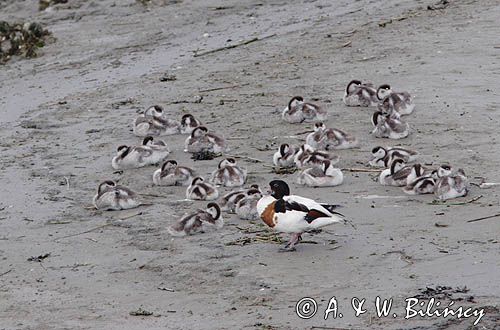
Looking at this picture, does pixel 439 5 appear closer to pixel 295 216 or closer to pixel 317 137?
pixel 317 137

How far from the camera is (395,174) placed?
10.2 meters

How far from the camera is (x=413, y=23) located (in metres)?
17.3

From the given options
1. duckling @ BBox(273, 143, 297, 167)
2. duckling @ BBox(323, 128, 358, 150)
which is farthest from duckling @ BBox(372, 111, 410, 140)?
duckling @ BBox(273, 143, 297, 167)

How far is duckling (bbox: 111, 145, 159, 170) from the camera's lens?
1164 centimetres

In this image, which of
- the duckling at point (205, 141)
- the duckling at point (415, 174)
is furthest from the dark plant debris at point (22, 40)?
the duckling at point (415, 174)

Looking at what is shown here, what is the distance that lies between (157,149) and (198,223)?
2.77m

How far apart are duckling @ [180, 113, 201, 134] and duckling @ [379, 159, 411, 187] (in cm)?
292

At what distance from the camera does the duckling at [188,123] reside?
503 inches

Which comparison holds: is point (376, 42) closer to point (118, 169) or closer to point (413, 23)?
point (413, 23)

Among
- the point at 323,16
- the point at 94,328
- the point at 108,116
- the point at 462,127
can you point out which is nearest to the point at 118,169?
the point at 108,116

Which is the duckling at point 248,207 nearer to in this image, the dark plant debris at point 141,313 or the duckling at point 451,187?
the duckling at point 451,187

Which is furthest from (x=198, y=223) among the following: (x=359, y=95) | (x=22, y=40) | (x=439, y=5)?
(x=22, y=40)

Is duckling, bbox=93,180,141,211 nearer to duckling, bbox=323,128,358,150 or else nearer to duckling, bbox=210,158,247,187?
duckling, bbox=210,158,247,187

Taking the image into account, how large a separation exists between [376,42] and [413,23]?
3.88 feet
